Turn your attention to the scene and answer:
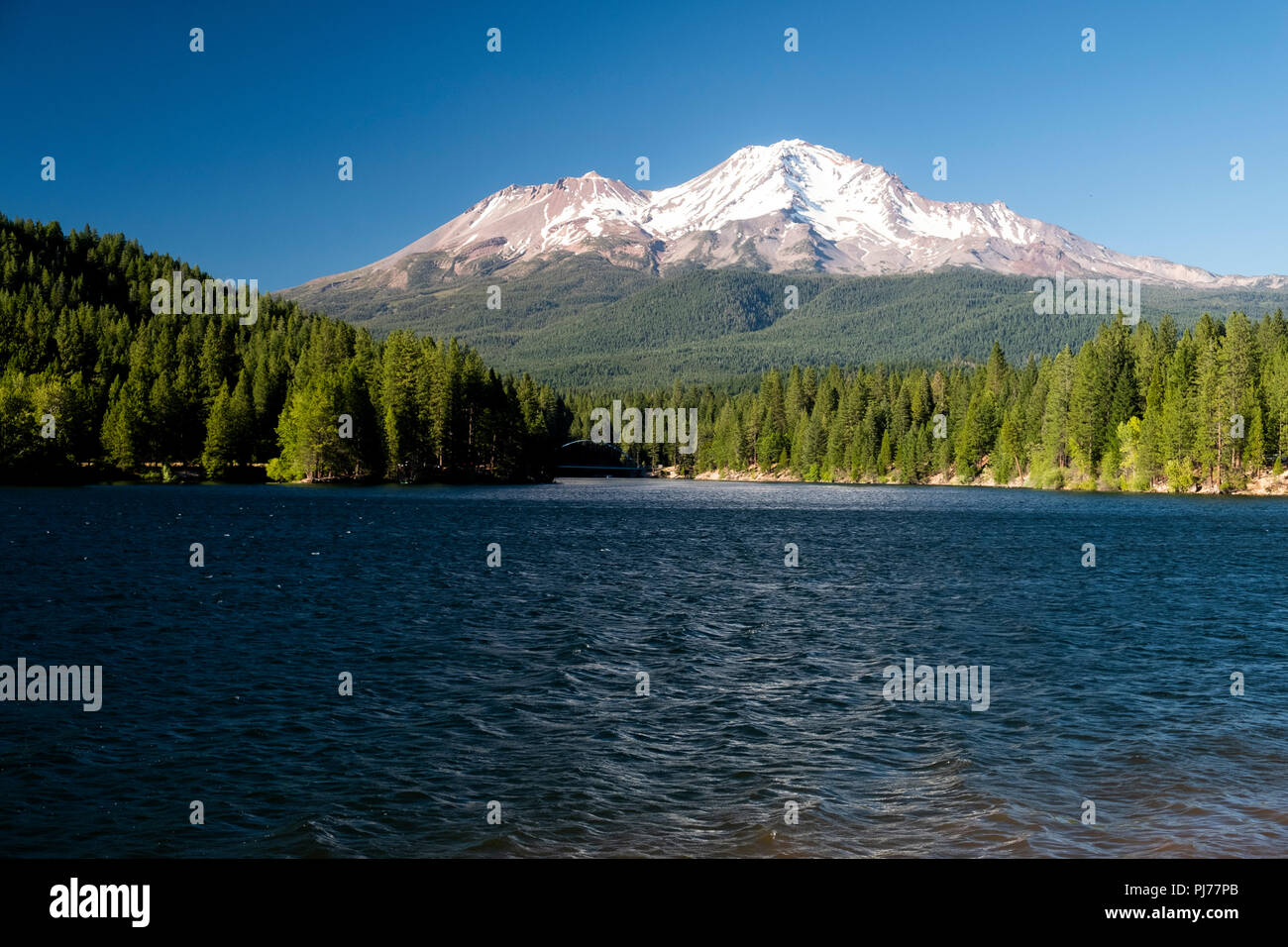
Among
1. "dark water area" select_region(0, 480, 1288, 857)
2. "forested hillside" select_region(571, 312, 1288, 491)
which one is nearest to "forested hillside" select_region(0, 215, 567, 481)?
"forested hillside" select_region(571, 312, 1288, 491)

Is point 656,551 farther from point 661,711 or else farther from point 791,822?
point 791,822

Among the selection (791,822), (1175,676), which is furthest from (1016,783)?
(1175,676)

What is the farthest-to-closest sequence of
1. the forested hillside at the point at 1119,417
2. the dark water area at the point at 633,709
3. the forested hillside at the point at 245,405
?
the forested hillside at the point at 245,405 < the forested hillside at the point at 1119,417 < the dark water area at the point at 633,709

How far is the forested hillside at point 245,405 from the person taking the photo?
13450 cm

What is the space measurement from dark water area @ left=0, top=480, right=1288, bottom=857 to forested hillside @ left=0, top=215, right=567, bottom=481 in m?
87.6

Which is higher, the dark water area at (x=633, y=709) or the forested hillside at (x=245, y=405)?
the forested hillside at (x=245, y=405)

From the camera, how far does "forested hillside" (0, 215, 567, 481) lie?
13450 centimetres

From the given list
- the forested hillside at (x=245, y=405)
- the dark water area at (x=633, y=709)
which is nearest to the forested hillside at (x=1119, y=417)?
the forested hillside at (x=245, y=405)

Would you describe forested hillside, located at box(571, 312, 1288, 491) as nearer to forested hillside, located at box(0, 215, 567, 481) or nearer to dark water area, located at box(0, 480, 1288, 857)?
forested hillside, located at box(0, 215, 567, 481)

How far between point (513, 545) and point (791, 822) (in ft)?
160

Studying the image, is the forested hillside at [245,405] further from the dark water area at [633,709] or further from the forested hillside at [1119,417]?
the dark water area at [633,709]

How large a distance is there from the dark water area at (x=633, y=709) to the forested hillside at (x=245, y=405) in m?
87.6
